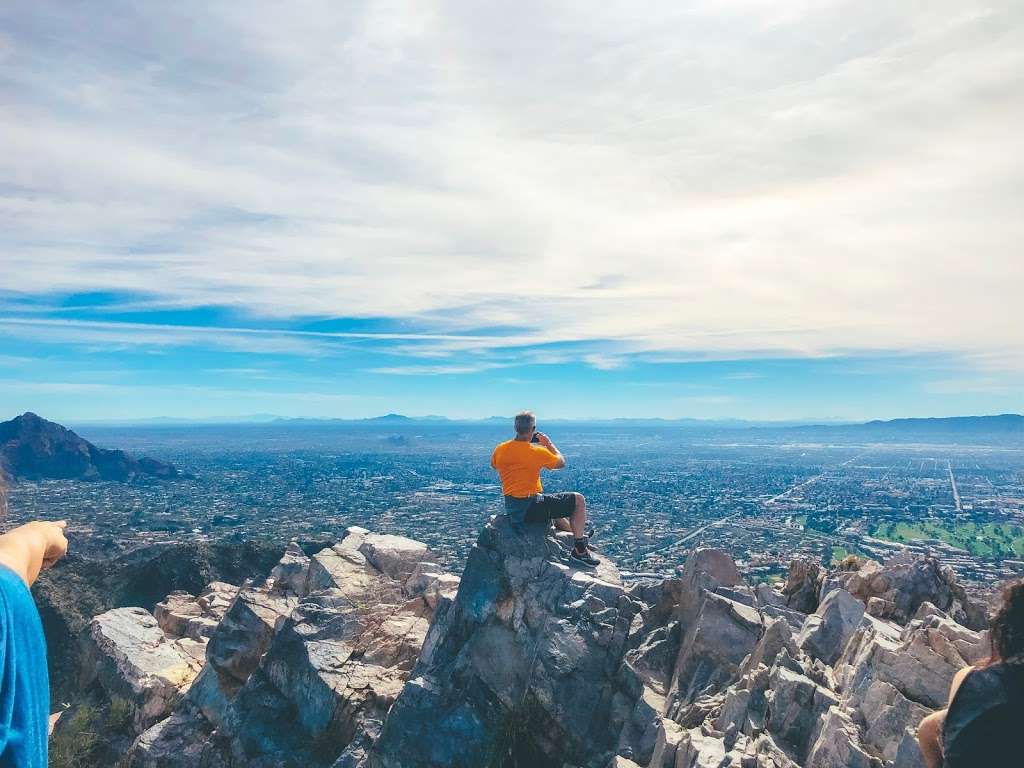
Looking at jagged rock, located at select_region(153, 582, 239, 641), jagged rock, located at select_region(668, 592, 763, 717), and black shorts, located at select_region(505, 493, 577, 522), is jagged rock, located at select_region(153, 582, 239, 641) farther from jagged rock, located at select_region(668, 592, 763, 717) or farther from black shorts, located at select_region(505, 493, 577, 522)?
jagged rock, located at select_region(668, 592, 763, 717)

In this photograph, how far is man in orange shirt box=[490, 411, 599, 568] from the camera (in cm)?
1499

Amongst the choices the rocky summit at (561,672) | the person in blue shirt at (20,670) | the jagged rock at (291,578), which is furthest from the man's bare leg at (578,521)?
the person in blue shirt at (20,670)

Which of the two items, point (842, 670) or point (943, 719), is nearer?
point (943, 719)

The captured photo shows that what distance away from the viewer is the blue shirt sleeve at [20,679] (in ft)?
8.53

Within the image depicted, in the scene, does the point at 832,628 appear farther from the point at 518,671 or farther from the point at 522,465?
the point at 522,465

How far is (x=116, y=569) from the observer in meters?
Answer: 39.7

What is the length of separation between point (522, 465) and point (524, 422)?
0.95m

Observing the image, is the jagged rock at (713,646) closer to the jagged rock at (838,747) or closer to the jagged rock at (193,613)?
the jagged rock at (838,747)

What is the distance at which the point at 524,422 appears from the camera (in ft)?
49.5

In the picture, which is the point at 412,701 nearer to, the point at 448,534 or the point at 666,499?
the point at 448,534

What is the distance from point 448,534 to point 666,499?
56.1 metres

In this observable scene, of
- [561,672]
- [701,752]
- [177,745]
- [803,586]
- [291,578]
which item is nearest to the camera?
[701,752]

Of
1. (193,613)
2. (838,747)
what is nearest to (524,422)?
(838,747)

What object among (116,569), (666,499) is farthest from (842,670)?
(666,499)
